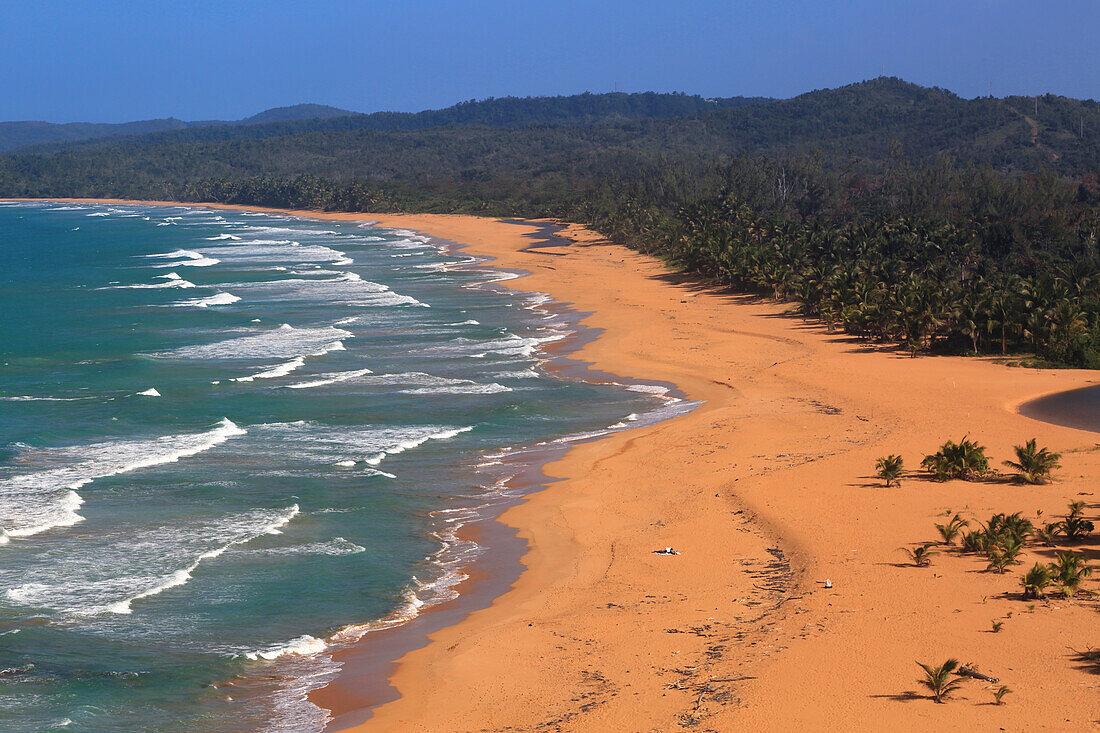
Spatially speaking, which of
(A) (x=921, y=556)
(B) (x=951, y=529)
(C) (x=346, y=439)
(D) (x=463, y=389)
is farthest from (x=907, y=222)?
(A) (x=921, y=556)

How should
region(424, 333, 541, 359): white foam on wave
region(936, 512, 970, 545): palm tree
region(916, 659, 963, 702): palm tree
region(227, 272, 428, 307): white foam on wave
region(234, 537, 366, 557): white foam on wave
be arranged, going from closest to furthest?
1. region(916, 659, 963, 702): palm tree
2. region(936, 512, 970, 545): palm tree
3. region(234, 537, 366, 557): white foam on wave
4. region(424, 333, 541, 359): white foam on wave
5. region(227, 272, 428, 307): white foam on wave

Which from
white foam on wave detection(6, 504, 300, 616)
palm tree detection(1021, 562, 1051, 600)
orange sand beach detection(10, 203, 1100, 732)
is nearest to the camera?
orange sand beach detection(10, 203, 1100, 732)

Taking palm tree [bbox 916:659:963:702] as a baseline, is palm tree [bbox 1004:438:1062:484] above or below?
above

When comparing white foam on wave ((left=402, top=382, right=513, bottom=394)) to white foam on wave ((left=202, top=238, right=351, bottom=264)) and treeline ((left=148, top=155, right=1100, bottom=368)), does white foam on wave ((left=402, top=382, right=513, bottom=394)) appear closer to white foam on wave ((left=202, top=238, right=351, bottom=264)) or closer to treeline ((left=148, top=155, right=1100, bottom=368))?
treeline ((left=148, top=155, right=1100, bottom=368))

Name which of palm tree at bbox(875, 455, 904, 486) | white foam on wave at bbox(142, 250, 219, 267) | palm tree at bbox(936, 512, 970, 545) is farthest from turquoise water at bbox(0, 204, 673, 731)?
white foam on wave at bbox(142, 250, 219, 267)

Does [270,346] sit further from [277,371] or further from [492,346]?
[492,346]

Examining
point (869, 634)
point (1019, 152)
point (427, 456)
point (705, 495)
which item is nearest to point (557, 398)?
point (427, 456)

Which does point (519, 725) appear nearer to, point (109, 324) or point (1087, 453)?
point (1087, 453)
